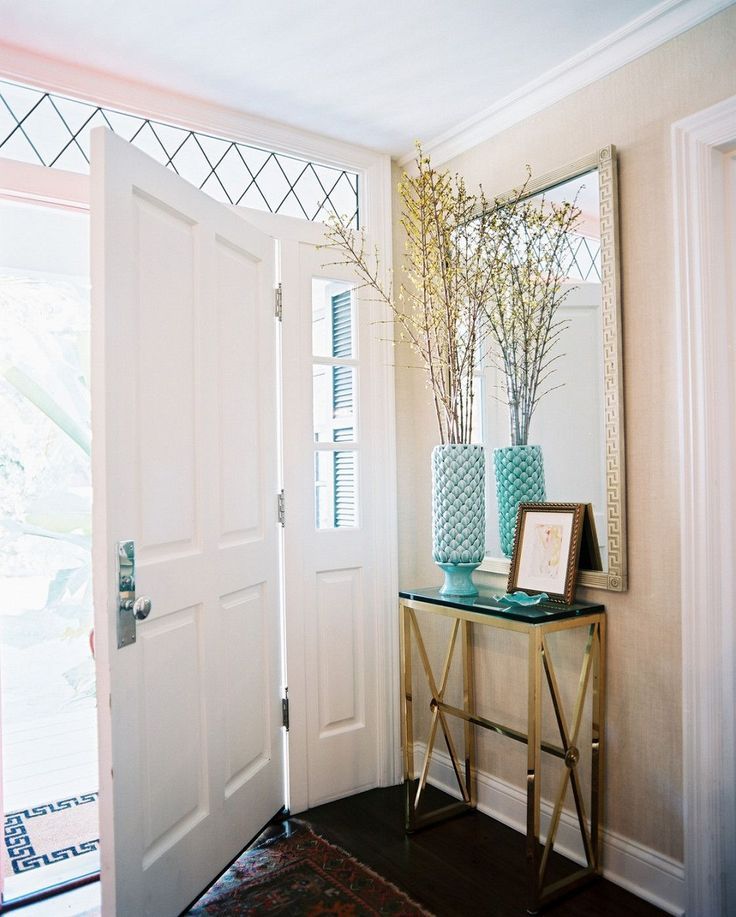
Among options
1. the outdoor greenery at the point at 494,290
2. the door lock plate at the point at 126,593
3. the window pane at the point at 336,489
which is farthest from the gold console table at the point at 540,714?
the door lock plate at the point at 126,593

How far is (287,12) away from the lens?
6.58 feet

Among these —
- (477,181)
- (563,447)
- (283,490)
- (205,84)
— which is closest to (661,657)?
(563,447)

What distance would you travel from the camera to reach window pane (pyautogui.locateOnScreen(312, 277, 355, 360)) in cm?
280

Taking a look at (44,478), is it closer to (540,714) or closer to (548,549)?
(548,549)

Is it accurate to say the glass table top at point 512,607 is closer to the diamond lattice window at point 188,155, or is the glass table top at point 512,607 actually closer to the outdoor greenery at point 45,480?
the diamond lattice window at point 188,155

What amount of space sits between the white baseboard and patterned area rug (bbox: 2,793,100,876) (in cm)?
140

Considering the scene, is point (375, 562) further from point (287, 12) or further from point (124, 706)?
point (287, 12)

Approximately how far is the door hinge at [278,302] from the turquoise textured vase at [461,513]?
801mm

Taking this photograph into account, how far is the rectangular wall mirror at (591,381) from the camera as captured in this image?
2.15 meters

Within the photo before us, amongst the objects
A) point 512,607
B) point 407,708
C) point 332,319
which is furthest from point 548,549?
point 332,319

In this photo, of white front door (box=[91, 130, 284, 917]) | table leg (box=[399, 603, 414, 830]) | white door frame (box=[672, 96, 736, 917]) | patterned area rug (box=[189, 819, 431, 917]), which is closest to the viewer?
white front door (box=[91, 130, 284, 917])

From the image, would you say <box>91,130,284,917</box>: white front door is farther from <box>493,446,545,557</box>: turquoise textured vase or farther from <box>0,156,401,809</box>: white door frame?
<box>493,446,545,557</box>: turquoise textured vase

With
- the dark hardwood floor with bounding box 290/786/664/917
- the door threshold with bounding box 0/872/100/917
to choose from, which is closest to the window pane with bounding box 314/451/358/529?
the dark hardwood floor with bounding box 290/786/664/917

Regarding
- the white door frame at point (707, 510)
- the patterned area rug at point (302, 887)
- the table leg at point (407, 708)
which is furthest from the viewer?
the table leg at point (407, 708)
